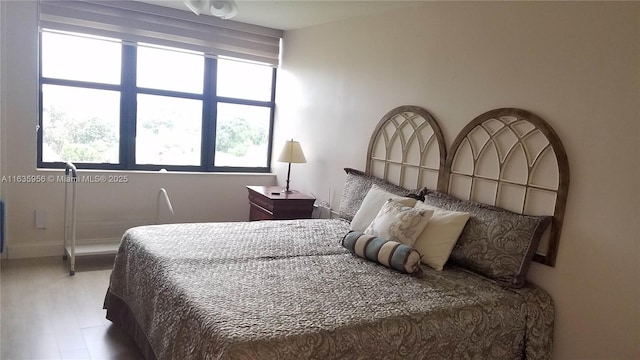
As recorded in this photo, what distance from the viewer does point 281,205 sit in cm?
382

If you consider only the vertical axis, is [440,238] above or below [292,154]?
below

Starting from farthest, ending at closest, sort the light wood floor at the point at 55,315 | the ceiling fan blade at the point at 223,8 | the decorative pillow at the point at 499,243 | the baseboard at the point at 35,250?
the baseboard at the point at 35,250 → the ceiling fan blade at the point at 223,8 → the light wood floor at the point at 55,315 → the decorative pillow at the point at 499,243

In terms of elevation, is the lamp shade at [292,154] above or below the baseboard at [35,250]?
above

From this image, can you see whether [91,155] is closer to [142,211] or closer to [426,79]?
[142,211]

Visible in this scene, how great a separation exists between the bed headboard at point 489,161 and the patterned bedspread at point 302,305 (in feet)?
1.50

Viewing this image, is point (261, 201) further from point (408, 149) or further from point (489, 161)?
point (489, 161)

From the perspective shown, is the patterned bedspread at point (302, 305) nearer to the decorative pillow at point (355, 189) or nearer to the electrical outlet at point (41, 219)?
the decorative pillow at point (355, 189)

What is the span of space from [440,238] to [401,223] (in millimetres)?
222

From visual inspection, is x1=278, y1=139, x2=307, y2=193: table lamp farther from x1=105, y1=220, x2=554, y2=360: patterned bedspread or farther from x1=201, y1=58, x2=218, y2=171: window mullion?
x1=105, y1=220, x2=554, y2=360: patterned bedspread

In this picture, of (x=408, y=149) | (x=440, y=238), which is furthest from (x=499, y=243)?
(x=408, y=149)

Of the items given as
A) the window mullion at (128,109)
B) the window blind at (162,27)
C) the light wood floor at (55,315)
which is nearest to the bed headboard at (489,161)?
the window blind at (162,27)

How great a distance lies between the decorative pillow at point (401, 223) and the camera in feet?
8.10

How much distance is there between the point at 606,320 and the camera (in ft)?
6.68

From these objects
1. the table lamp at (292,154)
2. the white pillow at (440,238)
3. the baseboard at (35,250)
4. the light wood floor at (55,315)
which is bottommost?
the light wood floor at (55,315)
